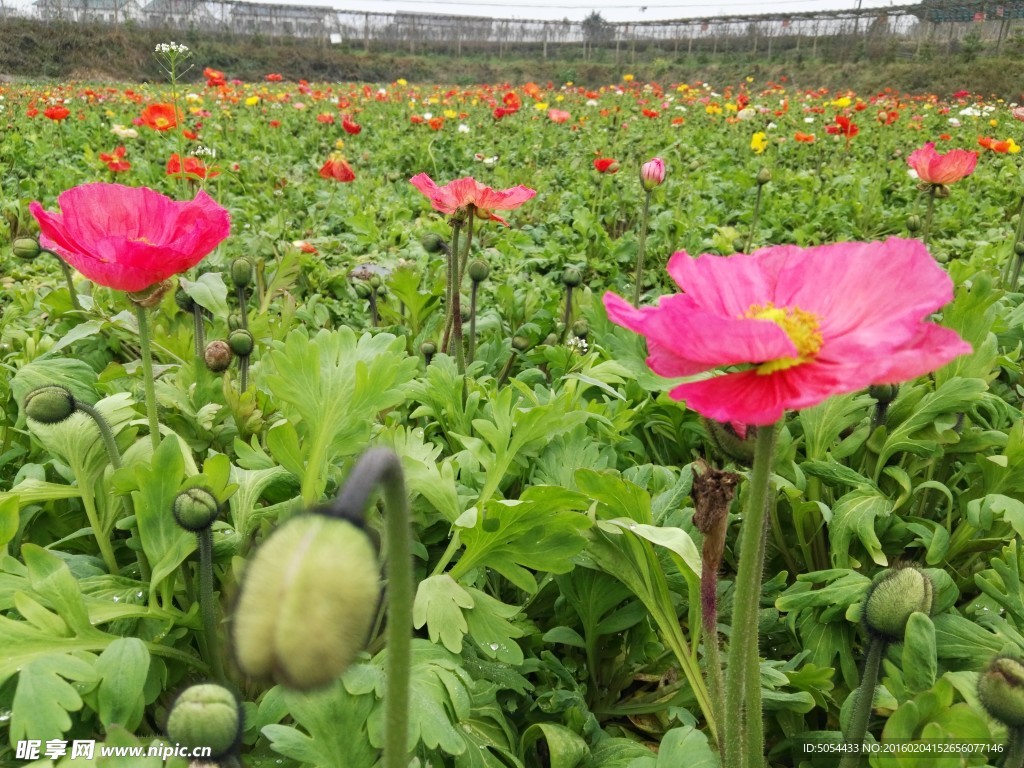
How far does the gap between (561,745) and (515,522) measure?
0.87ft

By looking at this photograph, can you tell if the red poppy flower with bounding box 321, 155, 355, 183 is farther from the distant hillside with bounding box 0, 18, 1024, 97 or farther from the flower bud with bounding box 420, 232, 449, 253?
the distant hillside with bounding box 0, 18, 1024, 97

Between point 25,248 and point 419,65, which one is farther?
point 419,65

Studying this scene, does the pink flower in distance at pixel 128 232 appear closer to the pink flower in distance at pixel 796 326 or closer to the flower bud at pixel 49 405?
the flower bud at pixel 49 405

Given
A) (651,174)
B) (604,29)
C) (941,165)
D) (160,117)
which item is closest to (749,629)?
(651,174)

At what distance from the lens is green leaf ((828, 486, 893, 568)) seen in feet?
3.76

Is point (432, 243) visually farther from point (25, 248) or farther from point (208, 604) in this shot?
point (208, 604)

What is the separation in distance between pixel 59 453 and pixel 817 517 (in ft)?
3.88

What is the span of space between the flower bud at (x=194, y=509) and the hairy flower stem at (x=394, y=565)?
437mm

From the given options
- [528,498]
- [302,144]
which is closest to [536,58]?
[302,144]

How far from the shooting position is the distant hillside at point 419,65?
15.4 meters

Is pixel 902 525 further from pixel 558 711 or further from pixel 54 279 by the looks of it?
pixel 54 279

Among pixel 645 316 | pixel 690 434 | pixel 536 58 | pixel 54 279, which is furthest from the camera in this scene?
pixel 536 58

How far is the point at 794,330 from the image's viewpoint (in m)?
0.69

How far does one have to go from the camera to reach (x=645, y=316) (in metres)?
0.66
